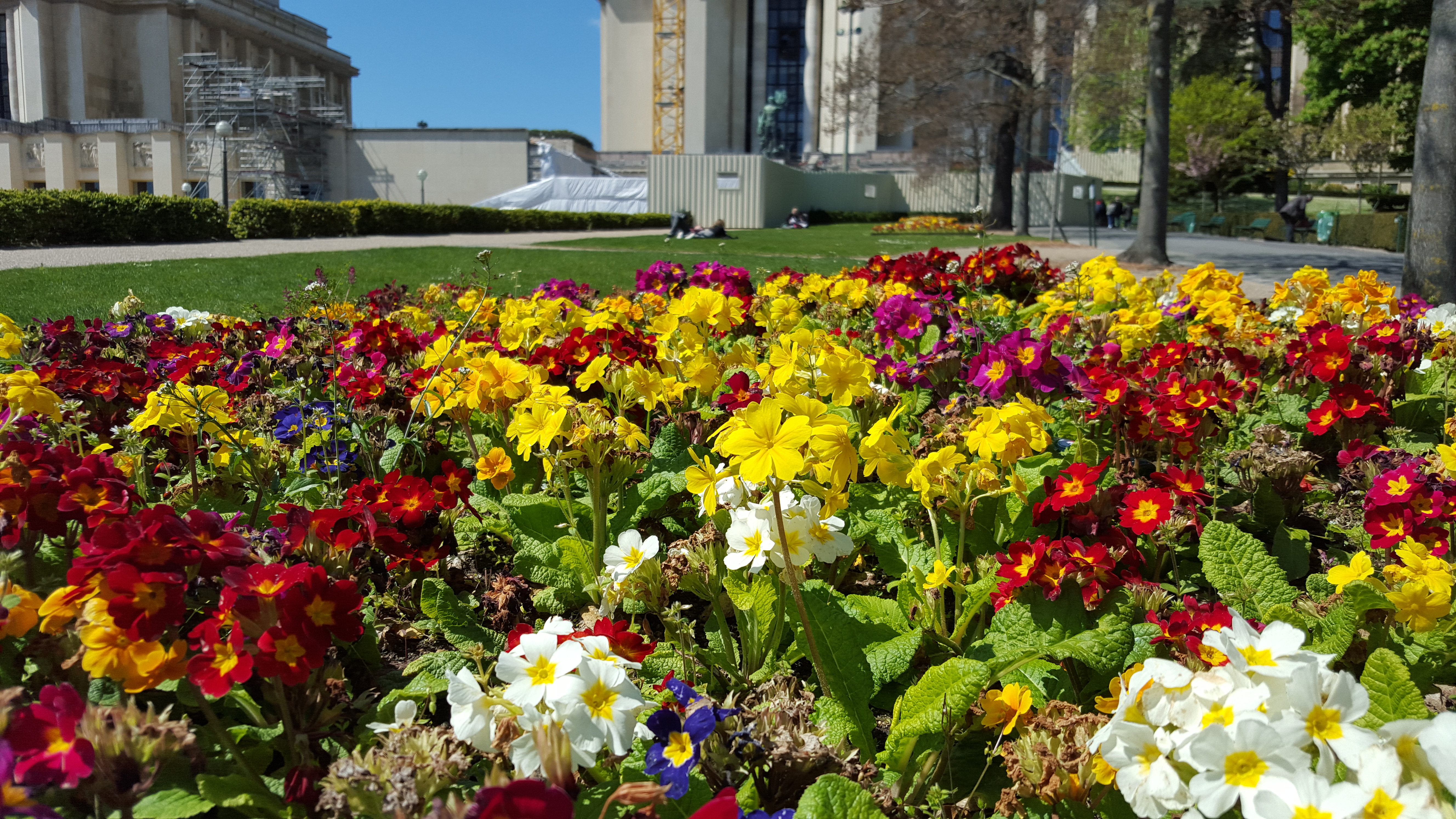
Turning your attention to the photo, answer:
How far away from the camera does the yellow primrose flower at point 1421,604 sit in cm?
146

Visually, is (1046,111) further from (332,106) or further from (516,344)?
(332,106)

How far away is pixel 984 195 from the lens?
39219 mm

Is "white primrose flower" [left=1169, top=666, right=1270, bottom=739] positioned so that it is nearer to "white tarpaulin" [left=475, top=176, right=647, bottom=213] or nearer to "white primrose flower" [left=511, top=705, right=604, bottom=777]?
"white primrose flower" [left=511, top=705, right=604, bottom=777]

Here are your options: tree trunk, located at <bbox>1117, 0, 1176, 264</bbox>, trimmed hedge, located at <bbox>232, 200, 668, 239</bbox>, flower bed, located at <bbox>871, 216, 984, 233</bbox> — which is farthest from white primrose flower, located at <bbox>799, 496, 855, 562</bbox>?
A: flower bed, located at <bbox>871, 216, 984, 233</bbox>

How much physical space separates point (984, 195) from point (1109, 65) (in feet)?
43.6

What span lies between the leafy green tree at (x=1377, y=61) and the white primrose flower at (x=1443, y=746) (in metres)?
36.8

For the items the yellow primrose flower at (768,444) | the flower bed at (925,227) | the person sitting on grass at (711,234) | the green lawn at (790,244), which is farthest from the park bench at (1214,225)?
the yellow primrose flower at (768,444)

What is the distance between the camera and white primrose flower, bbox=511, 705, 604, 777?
1.05m

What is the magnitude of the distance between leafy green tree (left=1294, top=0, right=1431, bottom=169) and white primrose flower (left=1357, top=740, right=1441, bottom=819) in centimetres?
3679

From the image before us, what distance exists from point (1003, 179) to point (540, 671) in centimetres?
3010

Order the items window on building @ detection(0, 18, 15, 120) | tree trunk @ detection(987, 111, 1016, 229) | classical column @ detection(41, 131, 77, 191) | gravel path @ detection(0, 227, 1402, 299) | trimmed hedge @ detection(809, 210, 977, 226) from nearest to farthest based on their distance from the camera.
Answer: gravel path @ detection(0, 227, 1402, 299) < tree trunk @ detection(987, 111, 1016, 229) < trimmed hedge @ detection(809, 210, 977, 226) < classical column @ detection(41, 131, 77, 191) < window on building @ detection(0, 18, 15, 120)

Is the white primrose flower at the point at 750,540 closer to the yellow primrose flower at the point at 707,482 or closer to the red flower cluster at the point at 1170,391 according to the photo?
Result: the yellow primrose flower at the point at 707,482

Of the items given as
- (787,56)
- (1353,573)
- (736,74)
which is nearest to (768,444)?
(1353,573)

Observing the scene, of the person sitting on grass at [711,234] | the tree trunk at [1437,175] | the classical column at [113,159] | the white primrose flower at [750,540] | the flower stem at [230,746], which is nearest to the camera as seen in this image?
the flower stem at [230,746]
